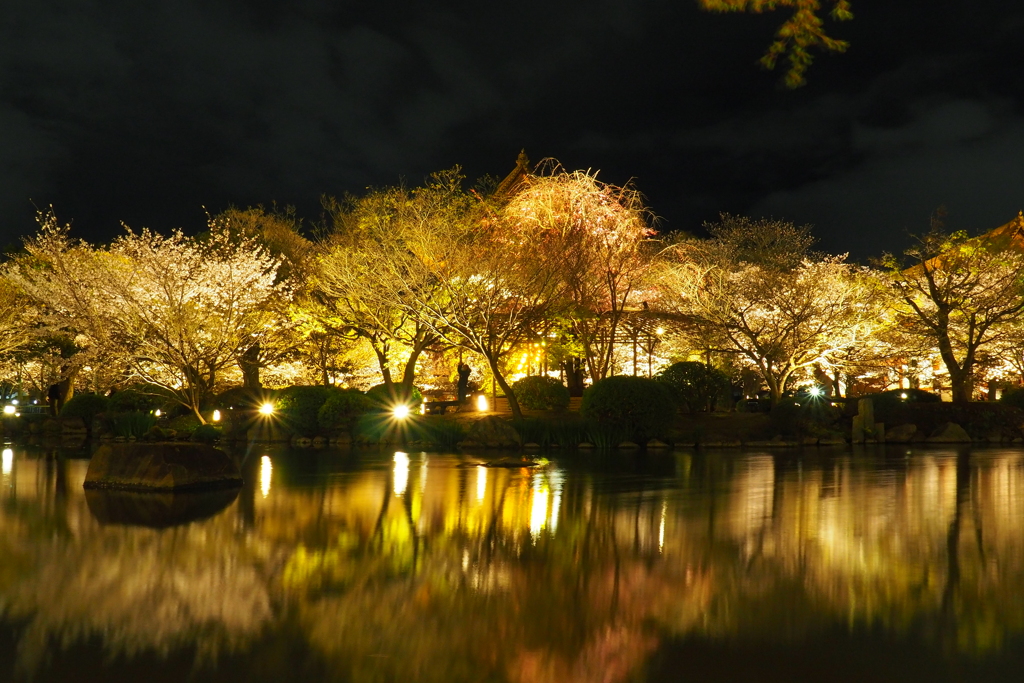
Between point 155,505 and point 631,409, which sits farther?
point 631,409

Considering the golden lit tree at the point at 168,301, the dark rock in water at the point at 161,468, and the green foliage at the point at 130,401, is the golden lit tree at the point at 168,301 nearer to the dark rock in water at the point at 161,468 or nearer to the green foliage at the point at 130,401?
the green foliage at the point at 130,401

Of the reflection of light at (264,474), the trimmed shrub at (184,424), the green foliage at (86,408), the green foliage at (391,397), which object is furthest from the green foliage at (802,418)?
the green foliage at (86,408)

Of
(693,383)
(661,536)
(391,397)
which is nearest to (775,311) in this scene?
(693,383)

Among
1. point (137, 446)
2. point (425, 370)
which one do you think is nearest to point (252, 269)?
point (425, 370)

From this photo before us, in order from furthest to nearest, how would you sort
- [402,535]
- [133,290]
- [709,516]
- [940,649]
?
1. [133,290]
2. [709,516]
3. [402,535]
4. [940,649]

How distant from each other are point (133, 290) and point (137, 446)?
45.7 feet

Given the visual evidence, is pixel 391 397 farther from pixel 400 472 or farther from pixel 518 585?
pixel 518 585

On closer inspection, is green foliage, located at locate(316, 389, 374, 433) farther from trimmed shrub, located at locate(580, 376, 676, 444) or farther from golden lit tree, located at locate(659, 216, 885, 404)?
golden lit tree, located at locate(659, 216, 885, 404)

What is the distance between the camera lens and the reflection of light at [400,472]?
1205 cm

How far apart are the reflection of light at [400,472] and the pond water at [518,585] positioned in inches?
14.9

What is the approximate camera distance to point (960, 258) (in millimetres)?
26625

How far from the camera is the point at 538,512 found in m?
9.62

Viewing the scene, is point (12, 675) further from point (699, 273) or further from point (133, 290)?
point (699, 273)

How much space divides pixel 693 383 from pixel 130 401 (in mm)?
19827
